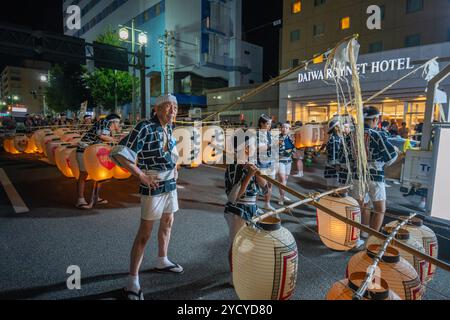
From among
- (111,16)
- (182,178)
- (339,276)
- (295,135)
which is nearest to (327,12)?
(295,135)

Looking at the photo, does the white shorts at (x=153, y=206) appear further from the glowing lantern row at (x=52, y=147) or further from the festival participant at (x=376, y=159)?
the glowing lantern row at (x=52, y=147)

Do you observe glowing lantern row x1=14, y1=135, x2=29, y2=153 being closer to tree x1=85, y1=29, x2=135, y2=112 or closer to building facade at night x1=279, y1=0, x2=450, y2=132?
tree x1=85, y1=29, x2=135, y2=112

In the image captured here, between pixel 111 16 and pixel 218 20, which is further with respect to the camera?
pixel 111 16

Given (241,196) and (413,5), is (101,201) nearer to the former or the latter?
(241,196)

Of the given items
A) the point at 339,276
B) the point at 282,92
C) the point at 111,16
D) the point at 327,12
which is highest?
the point at 111,16

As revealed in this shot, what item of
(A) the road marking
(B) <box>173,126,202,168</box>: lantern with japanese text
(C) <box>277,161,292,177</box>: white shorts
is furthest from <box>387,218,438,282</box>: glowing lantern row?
(A) the road marking

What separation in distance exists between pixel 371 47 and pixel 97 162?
922 inches

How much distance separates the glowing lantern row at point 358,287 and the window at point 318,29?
26960mm

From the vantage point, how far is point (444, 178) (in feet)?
12.4

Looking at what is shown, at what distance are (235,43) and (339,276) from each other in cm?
3446

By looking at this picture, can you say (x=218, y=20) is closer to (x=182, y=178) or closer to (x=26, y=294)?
(x=182, y=178)

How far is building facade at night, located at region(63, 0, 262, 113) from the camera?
31203mm

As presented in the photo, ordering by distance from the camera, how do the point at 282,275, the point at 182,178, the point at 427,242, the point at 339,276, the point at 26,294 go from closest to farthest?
1. the point at 282,275
2. the point at 427,242
3. the point at 26,294
4. the point at 339,276
5. the point at 182,178

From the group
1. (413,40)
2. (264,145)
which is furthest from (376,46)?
(264,145)
